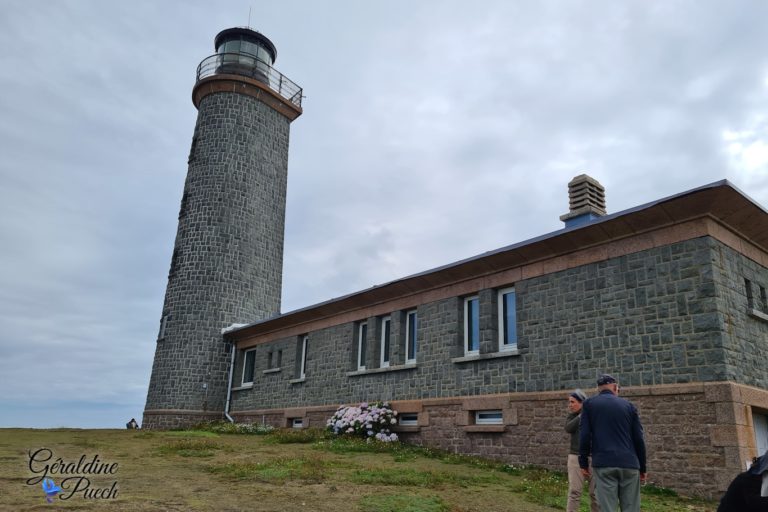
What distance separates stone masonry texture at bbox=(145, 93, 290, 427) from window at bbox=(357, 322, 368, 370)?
28.9 feet

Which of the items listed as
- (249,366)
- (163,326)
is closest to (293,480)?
(249,366)

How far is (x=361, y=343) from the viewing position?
18.2 metres

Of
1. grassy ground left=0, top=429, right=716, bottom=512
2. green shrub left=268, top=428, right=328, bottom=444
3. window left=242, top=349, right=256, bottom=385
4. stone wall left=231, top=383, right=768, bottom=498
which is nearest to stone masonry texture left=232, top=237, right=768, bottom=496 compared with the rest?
stone wall left=231, top=383, right=768, bottom=498

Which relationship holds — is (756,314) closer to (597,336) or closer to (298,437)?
(597,336)

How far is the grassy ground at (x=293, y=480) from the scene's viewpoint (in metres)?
7.43

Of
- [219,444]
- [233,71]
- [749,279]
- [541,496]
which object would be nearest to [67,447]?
[219,444]

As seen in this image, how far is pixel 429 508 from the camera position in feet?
24.7

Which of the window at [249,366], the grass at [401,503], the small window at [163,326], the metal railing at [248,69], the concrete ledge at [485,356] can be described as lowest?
the grass at [401,503]

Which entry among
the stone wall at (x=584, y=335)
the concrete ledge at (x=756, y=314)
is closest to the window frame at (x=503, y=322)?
the stone wall at (x=584, y=335)

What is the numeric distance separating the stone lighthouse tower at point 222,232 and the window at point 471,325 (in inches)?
533

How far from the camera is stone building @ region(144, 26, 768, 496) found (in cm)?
968

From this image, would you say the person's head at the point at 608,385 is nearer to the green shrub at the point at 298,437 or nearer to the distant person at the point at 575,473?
the distant person at the point at 575,473

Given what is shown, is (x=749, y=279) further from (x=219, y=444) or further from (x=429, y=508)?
(x=219, y=444)

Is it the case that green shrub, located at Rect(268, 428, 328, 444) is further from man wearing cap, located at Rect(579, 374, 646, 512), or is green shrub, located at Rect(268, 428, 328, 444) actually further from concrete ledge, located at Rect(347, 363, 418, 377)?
man wearing cap, located at Rect(579, 374, 646, 512)
